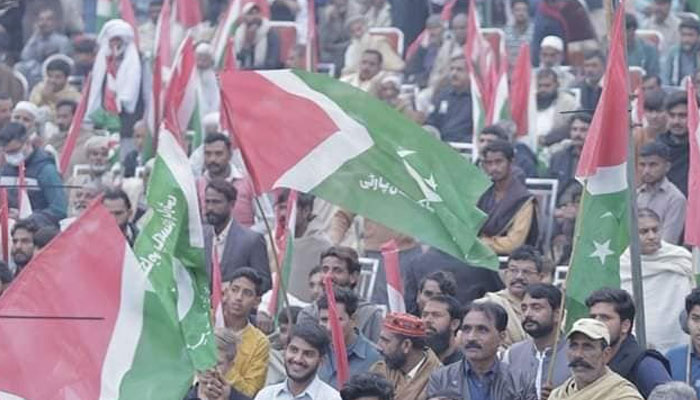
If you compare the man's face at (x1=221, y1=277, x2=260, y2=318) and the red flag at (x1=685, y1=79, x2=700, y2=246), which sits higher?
the red flag at (x1=685, y1=79, x2=700, y2=246)

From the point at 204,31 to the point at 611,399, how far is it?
15823 mm

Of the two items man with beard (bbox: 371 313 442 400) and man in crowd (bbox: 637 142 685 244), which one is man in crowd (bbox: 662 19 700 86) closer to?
man in crowd (bbox: 637 142 685 244)

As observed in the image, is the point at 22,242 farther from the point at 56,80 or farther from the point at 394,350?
the point at 56,80

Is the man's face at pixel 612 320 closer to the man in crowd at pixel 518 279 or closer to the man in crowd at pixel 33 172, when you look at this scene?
the man in crowd at pixel 518 279

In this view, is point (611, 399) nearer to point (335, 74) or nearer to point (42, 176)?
point (42, 176)

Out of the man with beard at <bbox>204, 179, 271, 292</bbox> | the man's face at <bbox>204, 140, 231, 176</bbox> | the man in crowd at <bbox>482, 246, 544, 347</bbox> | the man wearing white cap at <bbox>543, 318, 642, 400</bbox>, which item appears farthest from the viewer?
the man's face at <bbox>204, 140, 231, 176</bbox>

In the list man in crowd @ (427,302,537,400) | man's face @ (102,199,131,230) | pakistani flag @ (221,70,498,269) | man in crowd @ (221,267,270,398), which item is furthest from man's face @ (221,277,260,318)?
man's face @ (102,199,131,230)

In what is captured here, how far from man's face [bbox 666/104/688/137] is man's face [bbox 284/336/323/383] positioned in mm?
5806

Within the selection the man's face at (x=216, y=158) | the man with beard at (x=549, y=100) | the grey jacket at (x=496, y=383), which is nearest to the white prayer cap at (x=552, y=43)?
the man with beard at (x=549, y=100)

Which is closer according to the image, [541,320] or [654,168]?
[541,320]

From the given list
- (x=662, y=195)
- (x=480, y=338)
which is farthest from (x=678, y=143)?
(x=480, y=338)

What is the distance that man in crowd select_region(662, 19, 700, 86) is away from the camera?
26797mm

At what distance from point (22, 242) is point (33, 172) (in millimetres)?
Answer: 2817

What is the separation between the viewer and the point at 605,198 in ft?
53.1
